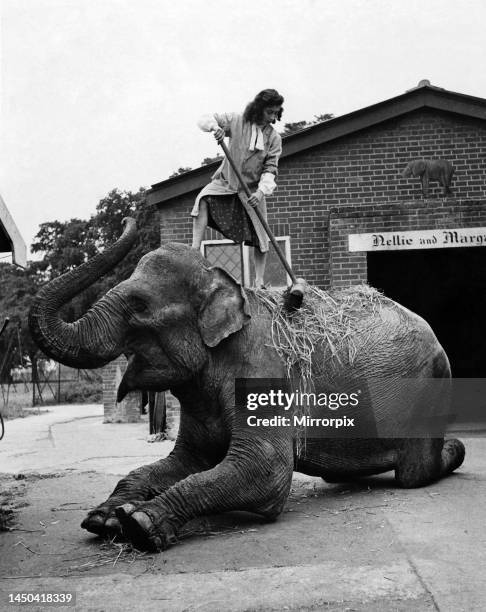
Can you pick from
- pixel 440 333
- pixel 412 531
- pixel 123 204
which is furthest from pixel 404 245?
pixel 123 204

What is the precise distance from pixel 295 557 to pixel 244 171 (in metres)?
3.44

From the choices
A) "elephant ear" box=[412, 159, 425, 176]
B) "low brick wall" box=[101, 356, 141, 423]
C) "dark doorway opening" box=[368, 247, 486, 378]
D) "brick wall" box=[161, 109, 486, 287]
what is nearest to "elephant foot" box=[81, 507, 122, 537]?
"brick wall" box=[161, 109, 486, 287]

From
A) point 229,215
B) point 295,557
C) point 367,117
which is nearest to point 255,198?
point 229,215

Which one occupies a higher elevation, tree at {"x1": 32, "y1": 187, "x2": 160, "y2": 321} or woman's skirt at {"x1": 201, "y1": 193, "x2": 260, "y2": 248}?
tree at {"x1": 32, "y1": 187, "x2": 160, "y2": 321}

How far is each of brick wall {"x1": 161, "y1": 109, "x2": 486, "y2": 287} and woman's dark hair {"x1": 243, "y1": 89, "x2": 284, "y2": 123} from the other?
6001 mm

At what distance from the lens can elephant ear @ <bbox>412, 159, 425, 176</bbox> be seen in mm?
11703

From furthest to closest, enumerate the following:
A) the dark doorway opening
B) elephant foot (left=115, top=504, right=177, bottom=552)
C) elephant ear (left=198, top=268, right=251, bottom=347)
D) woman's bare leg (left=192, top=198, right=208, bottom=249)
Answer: the dark doorway opening, woman's bare leg (left=192, top=198, right=208, bottom=249), elephant ear (left=198, top=268, right=251, bottom=347), elephant foot (left=115, top=504, right=177, bottom=552)

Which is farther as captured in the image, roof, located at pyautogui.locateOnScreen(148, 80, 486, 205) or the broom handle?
roof, located at pyautogui.locateOnScreen(148, 80, 486, 205)

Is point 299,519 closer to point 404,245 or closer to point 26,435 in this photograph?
point 404,245

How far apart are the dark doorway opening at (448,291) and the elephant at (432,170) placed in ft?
8.05

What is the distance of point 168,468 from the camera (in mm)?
4816

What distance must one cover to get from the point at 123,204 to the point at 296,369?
4420 centimetres

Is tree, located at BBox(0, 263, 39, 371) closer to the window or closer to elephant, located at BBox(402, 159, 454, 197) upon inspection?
the window

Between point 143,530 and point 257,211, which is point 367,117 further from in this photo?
point 143,530
